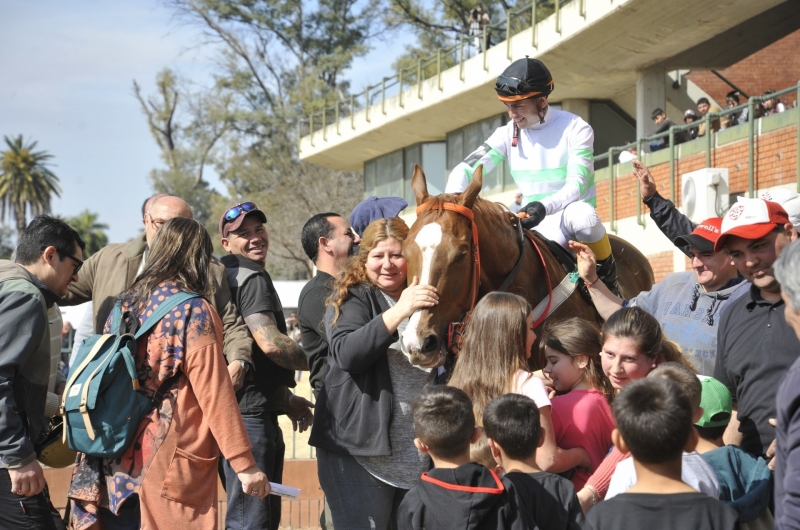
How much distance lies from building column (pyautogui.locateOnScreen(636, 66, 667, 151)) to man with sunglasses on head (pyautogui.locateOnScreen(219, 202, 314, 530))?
17100mm

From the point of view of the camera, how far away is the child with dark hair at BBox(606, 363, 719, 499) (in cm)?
316

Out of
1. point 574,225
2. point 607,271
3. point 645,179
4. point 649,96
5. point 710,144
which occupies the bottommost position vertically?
point 607,271

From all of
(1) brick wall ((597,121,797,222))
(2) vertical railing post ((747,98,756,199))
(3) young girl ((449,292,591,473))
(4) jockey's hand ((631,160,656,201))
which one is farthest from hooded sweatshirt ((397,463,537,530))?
(2) vertical railing post ((747,98,756,199))

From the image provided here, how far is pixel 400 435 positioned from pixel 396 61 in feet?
128

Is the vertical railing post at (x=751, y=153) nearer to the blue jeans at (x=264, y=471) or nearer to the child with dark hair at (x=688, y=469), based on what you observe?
the blue jeans at (x=264, y=471)

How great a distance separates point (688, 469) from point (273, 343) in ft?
8.23

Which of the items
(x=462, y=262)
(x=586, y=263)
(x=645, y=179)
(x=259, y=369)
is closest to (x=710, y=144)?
(x=645, y=179)

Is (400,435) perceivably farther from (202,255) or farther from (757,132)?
(757,132)

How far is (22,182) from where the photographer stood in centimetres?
6656

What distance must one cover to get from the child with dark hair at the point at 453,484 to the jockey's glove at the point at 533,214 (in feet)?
6.61

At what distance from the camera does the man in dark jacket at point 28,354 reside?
395 cm

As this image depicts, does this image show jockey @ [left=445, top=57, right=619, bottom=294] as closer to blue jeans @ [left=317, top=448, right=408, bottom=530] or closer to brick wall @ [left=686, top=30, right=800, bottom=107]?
blue jeans @ [left=317, top=448, right=408, bottom=530]

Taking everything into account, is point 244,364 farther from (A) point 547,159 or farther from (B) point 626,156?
(B) point 626,156

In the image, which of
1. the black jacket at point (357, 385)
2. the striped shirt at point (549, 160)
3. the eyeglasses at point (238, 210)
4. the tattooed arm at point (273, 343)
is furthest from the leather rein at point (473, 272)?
the eyeglasses at point (238, 210)
